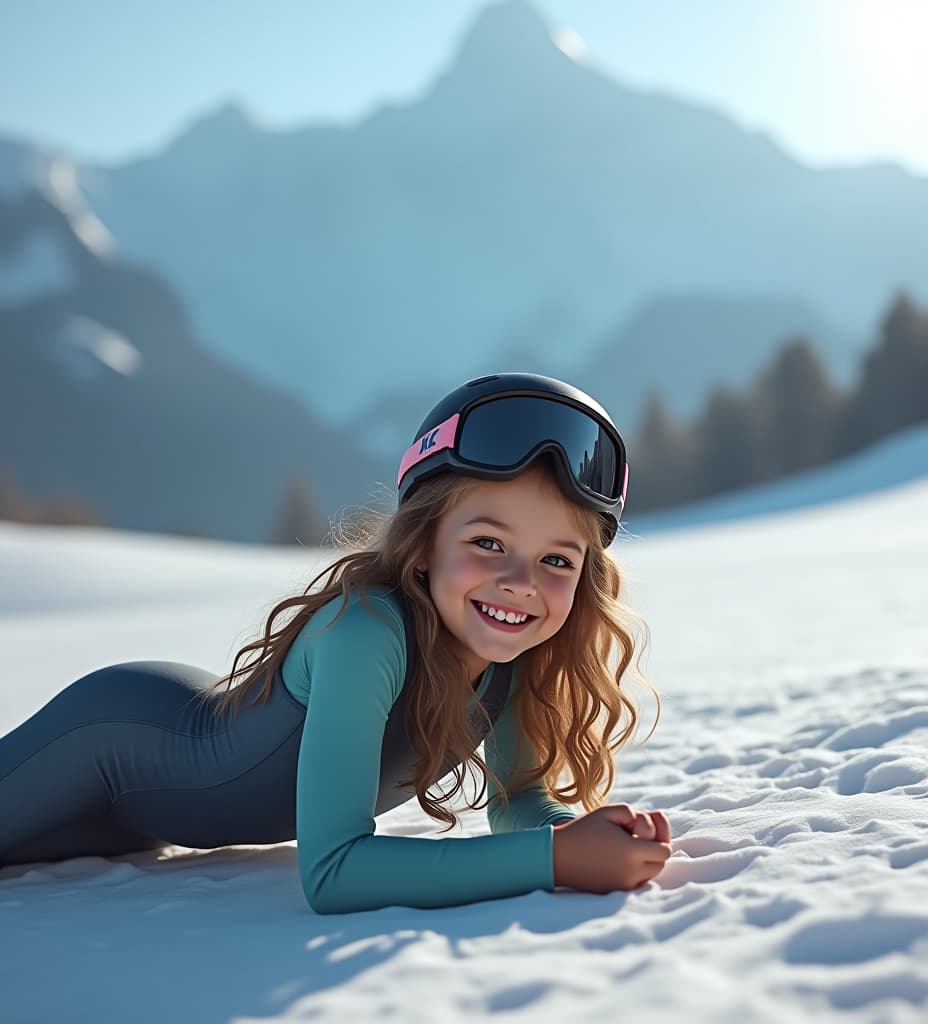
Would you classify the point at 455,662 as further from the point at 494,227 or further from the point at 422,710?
the point at 494,227

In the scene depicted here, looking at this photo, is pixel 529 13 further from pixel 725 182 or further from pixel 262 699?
pixel 262 699

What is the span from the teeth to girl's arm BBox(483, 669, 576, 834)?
0.36 meters

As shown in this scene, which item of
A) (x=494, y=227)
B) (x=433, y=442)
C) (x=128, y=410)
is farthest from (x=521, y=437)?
(x=494, y=227)

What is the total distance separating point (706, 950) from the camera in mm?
1290

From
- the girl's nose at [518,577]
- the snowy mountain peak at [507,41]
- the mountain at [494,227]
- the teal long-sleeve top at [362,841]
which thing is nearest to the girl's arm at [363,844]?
the teal long-sleeve top at [362,841]

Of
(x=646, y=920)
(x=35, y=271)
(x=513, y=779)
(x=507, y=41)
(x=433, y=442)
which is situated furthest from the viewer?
(x=507, y=41)

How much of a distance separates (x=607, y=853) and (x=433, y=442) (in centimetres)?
78

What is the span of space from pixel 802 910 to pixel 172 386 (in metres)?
122

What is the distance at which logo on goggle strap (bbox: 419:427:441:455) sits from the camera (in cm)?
191

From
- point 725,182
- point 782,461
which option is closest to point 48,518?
point 782,461

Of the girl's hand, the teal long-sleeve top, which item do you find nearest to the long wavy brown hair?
the teal long-sleeve top

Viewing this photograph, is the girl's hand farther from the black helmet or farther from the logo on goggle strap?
the logo on goggle strap

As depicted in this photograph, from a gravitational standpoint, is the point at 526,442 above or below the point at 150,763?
above

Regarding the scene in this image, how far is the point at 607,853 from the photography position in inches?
63.9
